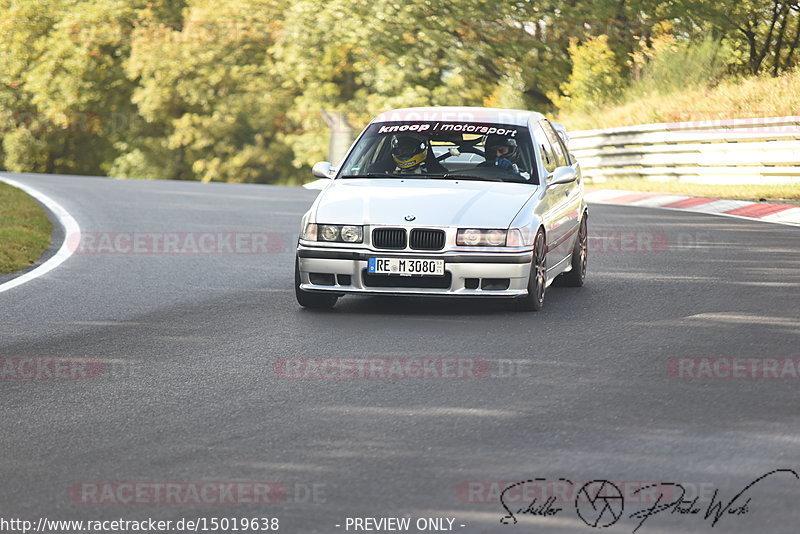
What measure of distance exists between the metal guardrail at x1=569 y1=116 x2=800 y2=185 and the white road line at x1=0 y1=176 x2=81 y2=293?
12212 millimetres

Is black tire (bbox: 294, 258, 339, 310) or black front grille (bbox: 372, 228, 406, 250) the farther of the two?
black tire (bbox: 294, 258, 339, 310)

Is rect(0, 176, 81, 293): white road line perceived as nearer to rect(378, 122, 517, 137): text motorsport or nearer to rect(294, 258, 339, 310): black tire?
rect(294, 258, 339, 310): black tire

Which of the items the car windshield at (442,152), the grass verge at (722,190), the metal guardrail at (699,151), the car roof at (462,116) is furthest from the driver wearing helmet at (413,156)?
the metal guardrail at (699,151)

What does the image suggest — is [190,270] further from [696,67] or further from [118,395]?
[696,67]

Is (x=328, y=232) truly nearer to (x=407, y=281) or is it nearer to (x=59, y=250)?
(x=407, y=281)

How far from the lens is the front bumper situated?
9.85 m

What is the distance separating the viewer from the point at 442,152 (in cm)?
1146

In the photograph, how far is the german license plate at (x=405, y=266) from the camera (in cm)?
988

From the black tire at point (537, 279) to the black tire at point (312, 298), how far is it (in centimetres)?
150

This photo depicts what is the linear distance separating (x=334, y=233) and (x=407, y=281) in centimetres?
69

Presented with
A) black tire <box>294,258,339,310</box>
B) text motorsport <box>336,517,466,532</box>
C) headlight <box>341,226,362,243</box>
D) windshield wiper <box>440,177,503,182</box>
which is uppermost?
text motorsport <box>336,517,466,532</box>

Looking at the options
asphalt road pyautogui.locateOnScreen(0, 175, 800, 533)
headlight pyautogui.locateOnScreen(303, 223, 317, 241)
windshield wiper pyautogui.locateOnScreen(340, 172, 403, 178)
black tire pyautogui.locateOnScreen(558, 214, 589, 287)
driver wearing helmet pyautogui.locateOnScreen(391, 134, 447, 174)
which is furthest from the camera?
black tire pyautogui.locateOnScreen(558, 214, 589, 287)

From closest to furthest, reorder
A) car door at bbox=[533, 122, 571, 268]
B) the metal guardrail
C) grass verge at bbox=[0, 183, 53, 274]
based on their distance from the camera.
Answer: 1. car door at bbox=[533, 122, 571, 268]
2. grass verge at bbox=[0, 183, 53, 274]
3. the metal guardrail

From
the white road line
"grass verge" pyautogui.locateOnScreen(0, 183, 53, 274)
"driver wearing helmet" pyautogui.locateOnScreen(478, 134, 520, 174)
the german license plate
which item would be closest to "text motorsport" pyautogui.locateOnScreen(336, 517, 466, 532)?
the german license plate
